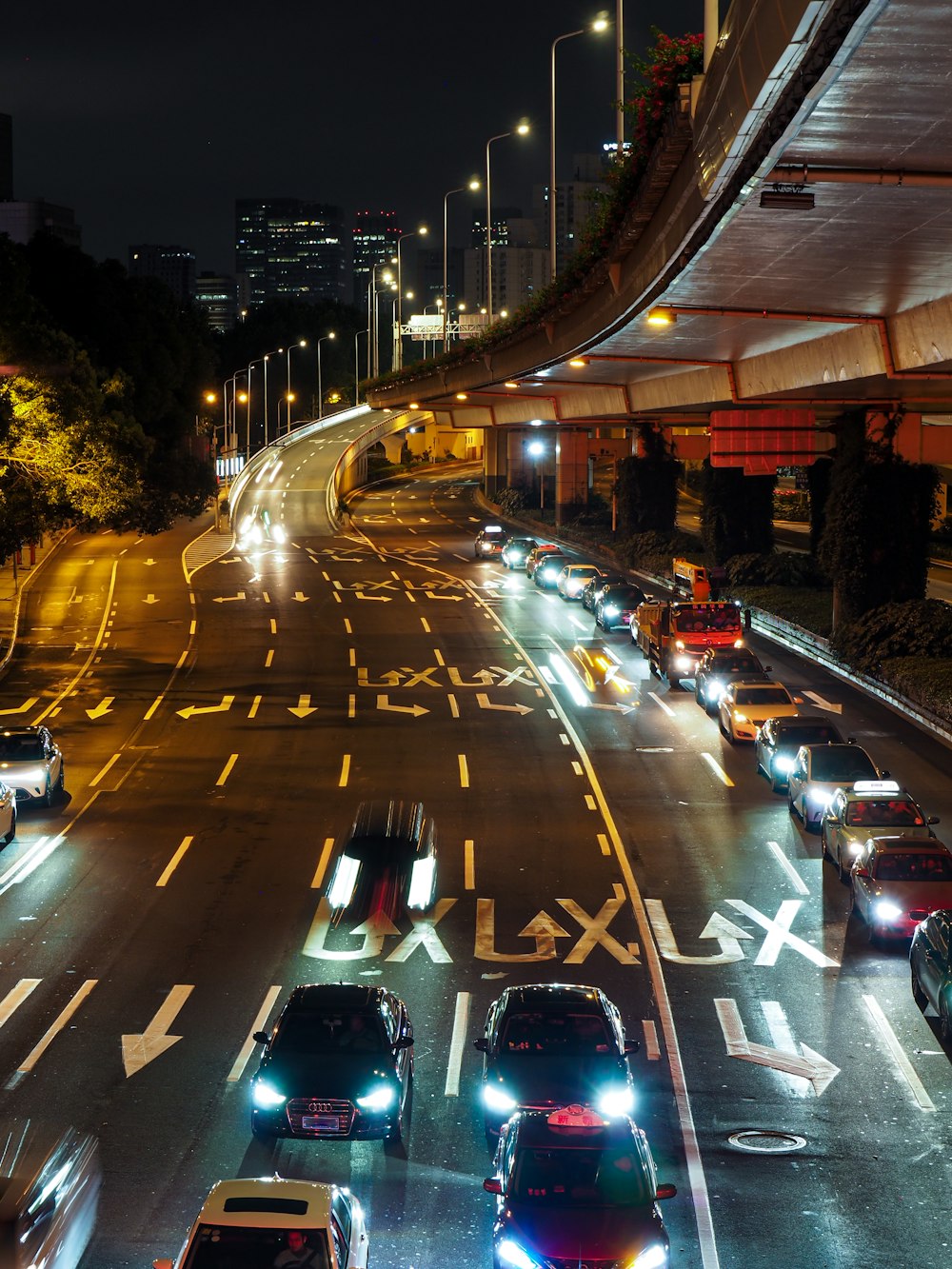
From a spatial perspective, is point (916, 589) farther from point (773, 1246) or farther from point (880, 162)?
point (773, 1246)

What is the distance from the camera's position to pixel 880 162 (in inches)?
658

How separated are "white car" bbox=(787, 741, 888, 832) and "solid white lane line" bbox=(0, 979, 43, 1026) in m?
15.0

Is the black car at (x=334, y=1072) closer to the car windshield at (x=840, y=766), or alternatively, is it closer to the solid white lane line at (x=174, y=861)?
the solid white lane line at (x=174, y=861)

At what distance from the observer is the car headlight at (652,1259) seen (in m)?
11.9

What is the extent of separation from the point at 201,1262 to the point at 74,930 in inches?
531

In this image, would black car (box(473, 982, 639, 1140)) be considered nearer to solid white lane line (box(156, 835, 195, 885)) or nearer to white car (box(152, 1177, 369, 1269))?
white car (box(152, 1177, 369, 1269))

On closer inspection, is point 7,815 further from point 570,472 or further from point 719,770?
point 570,472

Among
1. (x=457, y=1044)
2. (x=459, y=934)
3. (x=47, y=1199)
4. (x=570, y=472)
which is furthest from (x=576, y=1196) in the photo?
(x=570, y=472)

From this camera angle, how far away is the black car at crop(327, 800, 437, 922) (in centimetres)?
2472

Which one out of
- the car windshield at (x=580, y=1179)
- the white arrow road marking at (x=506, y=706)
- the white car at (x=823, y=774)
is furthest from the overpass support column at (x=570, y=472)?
the car windshield at (x=580, y=1179)

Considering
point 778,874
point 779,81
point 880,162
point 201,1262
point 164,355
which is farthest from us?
point 164,355

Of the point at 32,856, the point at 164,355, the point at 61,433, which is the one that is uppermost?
the point at 164,355

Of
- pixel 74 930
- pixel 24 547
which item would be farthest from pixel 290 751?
pixel 24 547

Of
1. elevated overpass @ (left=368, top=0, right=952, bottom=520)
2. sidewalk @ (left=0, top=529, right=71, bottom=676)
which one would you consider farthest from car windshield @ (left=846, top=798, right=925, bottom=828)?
sidewalk @ (left=0, top=529, right=71, bottom=676)
